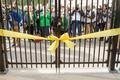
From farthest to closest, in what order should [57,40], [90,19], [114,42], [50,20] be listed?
[90,19] → [50,20] → [114,42] → [57,40]

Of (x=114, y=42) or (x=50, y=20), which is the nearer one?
(x=114, y=42)

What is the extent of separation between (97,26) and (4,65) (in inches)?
107

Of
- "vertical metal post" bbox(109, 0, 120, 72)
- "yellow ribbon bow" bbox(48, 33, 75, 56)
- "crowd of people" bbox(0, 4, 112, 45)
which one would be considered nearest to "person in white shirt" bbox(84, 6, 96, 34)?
"crowd of people" bbox(0, 4, 112, 45)

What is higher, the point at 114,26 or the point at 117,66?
the point at 114,26

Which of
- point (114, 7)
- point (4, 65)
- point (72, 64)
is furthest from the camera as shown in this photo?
point (72, 64)

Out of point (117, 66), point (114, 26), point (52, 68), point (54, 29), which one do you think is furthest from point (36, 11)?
point (117, 66)


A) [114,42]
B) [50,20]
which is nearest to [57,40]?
[50,20]

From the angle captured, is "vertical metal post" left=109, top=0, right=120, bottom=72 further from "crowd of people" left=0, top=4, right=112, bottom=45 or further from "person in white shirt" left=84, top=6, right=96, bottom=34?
"person in white shirt" left=84, top=6, right=96, bottom=34

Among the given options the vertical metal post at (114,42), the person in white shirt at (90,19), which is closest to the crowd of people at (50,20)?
the person in white shirt at (90,19)

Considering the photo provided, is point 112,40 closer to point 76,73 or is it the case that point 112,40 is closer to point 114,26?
point 114,26

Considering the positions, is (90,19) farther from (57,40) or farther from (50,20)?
(57,40)

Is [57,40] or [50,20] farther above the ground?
[50,20]

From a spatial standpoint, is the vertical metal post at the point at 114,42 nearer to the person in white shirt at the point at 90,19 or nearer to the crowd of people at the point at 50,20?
the crowd of people at the point at 50,20

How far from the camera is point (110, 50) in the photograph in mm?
6914
